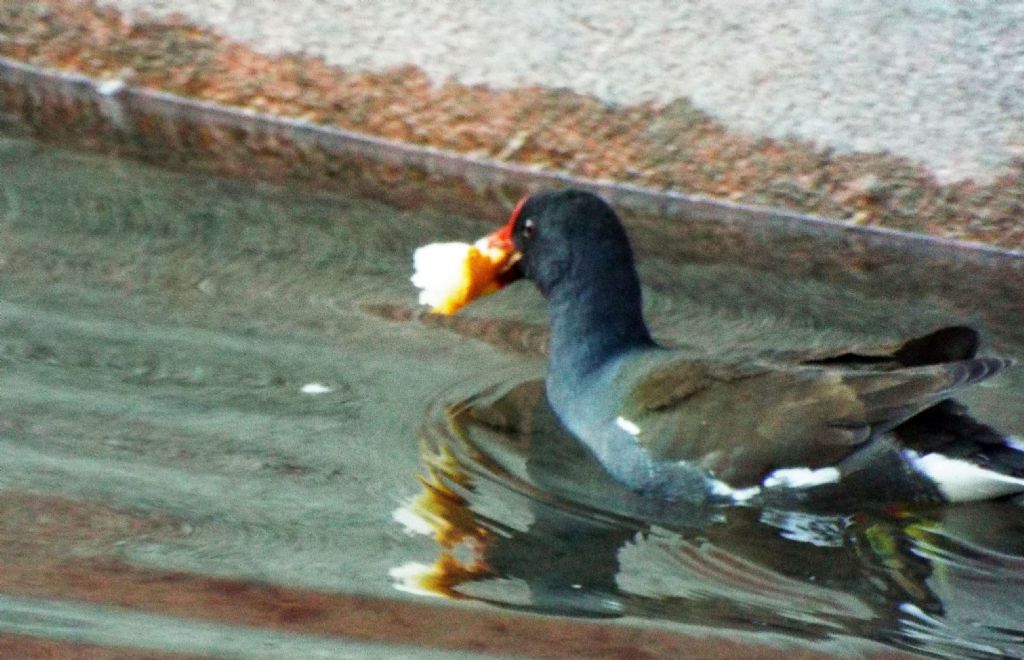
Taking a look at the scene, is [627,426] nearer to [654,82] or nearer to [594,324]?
[594,324]

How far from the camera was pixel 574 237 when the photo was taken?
463 cm

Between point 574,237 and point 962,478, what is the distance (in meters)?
1.11

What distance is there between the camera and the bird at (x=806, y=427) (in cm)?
421

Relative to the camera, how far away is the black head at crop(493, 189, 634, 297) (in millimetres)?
4629

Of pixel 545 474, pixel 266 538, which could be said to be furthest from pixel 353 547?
pixel 545 474

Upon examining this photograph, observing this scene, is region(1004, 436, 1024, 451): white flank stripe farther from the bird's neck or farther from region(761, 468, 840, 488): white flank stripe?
the bird's neck

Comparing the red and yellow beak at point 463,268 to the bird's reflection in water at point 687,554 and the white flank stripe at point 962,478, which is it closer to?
the bird's reflection in water at point 687,554

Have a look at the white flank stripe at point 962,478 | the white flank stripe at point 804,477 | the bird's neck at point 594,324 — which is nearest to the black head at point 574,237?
the bird's neck at point 594,324

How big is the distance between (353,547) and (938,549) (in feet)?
4.27

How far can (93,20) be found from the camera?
680 cm

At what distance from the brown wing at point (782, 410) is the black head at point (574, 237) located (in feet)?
1.43

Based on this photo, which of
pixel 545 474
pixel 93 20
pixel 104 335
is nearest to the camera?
pixel 545 474

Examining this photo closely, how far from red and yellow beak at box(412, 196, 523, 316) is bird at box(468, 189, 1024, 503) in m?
0.45

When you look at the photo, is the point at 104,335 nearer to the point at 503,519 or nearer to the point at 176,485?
the point at 176,485
